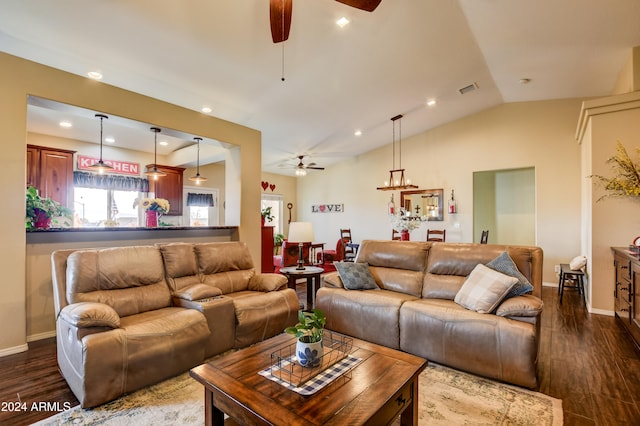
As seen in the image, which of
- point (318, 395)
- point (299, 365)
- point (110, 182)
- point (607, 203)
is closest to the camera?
point (318, 395)

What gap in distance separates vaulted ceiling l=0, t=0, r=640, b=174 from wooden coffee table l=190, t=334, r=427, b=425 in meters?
3.03

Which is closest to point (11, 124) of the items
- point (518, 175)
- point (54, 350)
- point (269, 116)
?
point (54, 350)

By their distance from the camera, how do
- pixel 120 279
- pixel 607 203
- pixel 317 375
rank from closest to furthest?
pixel 317 375
pixel 120 279
pixel 607 203

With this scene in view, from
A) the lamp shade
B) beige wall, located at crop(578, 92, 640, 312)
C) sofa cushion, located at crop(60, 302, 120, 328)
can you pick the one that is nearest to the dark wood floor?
sofa cushion, located at crop(60, 302, 120, 328)

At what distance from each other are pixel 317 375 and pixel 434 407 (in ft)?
3.31

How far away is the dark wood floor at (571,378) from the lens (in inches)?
80.4

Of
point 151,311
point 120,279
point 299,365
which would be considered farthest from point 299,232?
point 299,365

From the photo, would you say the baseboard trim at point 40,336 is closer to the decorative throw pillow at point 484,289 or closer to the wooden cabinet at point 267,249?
the wooden cabinet at point 267,249

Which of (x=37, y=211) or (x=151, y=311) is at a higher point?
(x=37, y=211)

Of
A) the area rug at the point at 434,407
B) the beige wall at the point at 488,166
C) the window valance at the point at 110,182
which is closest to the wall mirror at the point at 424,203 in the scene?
the beige wall at the point at 488,166

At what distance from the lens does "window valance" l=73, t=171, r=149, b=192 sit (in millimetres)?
5914

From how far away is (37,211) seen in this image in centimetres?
321

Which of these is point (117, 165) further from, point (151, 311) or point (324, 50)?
point (324, 50)

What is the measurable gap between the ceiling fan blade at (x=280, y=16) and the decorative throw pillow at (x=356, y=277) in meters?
2.40
